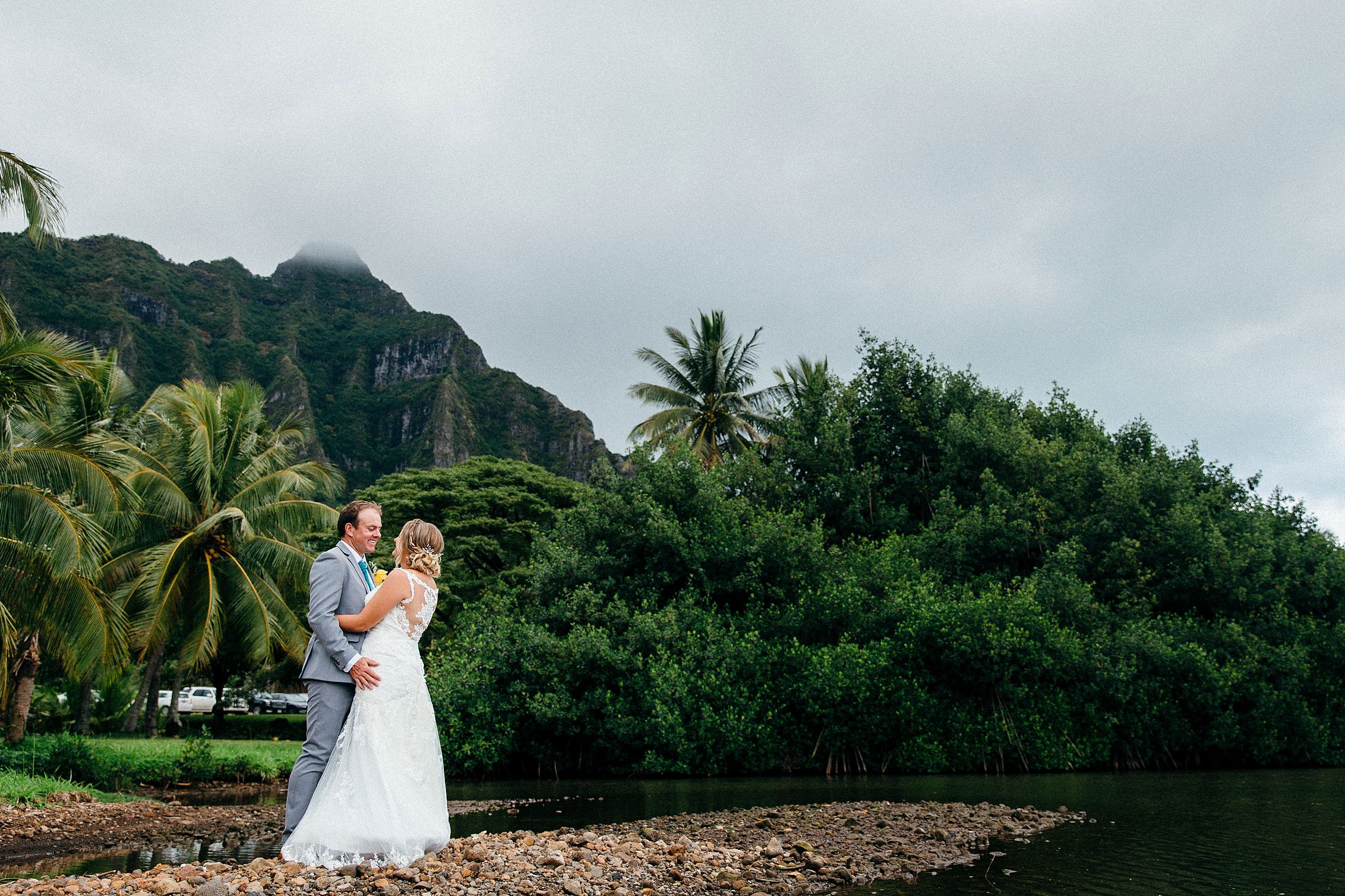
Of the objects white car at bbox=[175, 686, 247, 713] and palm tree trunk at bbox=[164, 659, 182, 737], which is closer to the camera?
palm tree trunk at bbox=[164, 659, 182, 737]

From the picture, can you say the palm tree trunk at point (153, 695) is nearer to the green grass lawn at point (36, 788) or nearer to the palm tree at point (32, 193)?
the green grass lawn at point (36, 788)

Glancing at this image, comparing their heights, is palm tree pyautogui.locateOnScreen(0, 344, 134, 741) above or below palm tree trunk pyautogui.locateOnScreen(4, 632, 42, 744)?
above

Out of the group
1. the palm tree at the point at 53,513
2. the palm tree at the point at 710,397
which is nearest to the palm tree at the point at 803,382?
the palm tree at the point at 710,397

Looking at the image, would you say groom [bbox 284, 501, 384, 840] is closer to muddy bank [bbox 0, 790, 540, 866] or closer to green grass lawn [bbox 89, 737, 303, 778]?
muddy bank [bbox 0, 790, 540, 866]

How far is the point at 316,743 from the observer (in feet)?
18.6

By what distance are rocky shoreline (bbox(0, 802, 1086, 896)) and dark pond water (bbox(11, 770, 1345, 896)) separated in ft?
1.94

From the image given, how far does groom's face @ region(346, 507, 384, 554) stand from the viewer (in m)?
5.93

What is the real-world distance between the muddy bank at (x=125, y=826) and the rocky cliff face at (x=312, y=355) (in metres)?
76.7

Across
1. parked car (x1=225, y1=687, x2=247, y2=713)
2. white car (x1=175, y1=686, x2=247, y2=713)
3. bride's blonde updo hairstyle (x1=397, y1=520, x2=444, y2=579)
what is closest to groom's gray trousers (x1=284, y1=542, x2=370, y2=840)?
bride's blonde updo hairstyle (x1=397, y1=520, x2=444, y2=579)

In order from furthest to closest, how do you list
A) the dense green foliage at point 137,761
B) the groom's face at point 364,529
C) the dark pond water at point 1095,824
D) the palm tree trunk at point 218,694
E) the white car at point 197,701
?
the white car at point 197,701 → the palm tree trunk at point 218,694 → the dense green foliage at point 137,761 → the dark pond water at point 1095,824 → the groom's face at point 364,529

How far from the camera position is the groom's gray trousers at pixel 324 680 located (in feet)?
18.4

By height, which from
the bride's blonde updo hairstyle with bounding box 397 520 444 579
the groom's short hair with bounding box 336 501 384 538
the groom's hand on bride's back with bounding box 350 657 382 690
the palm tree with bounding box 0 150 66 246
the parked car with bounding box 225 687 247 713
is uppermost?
the palm tree with bounding box 0 150 66 246

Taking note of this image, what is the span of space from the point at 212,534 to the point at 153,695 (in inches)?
255

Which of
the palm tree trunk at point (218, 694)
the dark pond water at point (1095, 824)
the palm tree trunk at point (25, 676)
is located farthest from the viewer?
the palm tree trunk at point (218, 694)
